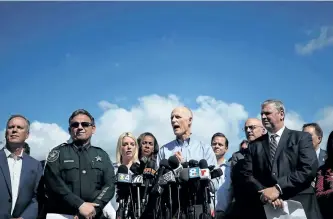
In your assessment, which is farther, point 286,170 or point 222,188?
point 222,188

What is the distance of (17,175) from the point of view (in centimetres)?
617

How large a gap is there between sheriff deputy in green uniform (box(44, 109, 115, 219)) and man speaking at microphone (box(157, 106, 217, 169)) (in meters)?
1.03

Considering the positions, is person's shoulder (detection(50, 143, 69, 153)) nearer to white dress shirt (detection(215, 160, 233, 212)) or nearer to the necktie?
white dress shirt (detection(215, 160, 233, 212))

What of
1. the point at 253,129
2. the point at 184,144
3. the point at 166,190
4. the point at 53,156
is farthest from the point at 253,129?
the point at 53,156

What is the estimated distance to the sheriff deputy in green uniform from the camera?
226 inches

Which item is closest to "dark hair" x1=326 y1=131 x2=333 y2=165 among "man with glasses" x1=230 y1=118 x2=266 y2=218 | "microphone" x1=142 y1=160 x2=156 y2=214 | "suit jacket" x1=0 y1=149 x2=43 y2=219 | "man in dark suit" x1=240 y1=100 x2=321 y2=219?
"man in dark suit" x1=240 y1=100 x2=321 y2=219

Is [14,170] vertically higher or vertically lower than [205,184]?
higher

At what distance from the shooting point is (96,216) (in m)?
5.92

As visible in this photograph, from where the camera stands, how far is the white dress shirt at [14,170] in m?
6.07

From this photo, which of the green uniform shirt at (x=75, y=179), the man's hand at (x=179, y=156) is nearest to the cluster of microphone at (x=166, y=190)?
the man's hand at (x=179, y=156)

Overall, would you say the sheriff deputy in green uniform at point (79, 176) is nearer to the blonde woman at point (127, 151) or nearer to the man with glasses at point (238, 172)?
the blonde woman at point (127, 151)

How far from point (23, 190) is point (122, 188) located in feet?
4.31

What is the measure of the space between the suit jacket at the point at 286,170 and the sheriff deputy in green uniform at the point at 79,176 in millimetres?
1866

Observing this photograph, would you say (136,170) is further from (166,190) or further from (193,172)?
(193,172)
